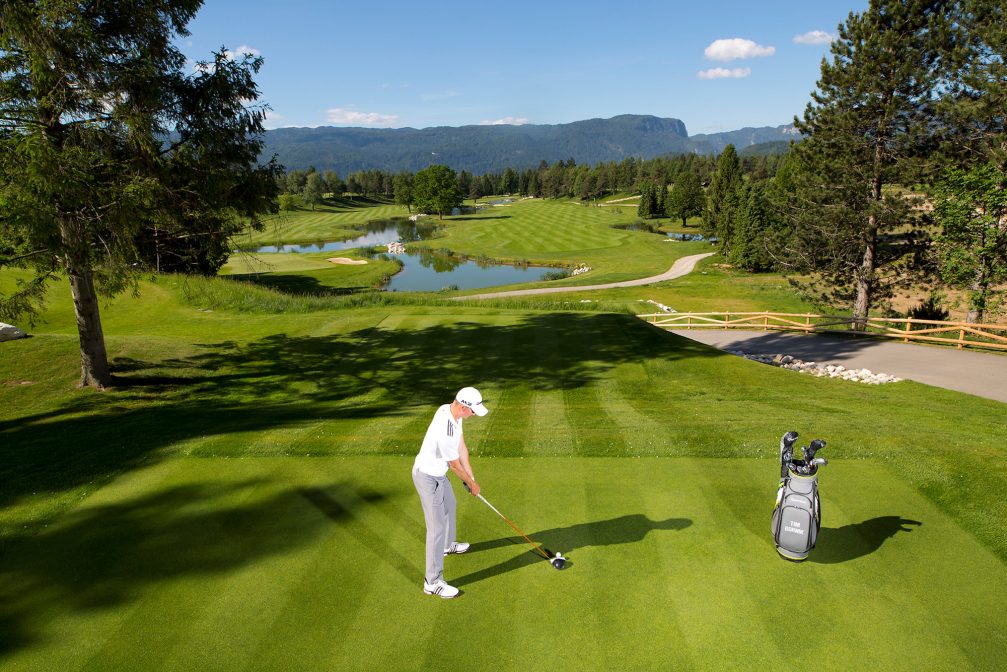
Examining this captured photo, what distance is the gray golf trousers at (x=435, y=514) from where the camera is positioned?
6395 millimetres

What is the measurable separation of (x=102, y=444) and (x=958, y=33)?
36115 mm

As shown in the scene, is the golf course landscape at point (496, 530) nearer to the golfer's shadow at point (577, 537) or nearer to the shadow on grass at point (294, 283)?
the golfer's shadow at point (577, 537)

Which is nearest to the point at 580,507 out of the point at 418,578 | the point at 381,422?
the point at 418,578

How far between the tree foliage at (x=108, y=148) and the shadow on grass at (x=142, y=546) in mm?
6741

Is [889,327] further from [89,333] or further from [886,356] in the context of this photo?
[89,333]

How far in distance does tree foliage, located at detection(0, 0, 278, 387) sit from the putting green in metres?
6.77

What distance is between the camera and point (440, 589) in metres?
6.38

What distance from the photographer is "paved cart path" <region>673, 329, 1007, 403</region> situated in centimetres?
2005

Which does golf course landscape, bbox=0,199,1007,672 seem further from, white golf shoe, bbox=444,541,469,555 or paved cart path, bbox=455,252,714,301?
paved cart path, bbox=455,252,714,301

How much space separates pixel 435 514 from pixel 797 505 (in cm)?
436

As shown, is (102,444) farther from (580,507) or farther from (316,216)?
(316,216)

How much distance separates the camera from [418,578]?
663 centimetres

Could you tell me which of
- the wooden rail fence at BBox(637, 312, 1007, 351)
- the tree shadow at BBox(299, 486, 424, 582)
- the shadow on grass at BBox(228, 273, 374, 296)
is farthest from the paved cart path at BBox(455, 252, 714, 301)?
the tree shadow at BBox(299, 486, 424, 582)

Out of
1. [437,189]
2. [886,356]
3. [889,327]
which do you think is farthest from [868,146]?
[437,189]
